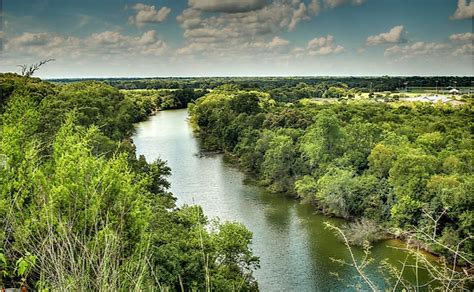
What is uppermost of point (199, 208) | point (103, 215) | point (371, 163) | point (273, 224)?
point (103, 215)

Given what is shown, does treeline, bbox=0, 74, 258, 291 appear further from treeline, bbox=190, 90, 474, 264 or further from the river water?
treeline, bbox=190, 90, 474, 264

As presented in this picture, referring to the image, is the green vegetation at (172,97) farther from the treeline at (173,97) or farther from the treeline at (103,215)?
the treeline at (103,215)

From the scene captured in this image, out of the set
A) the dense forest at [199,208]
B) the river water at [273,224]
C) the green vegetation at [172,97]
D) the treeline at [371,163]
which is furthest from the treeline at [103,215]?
the green vegetation at [172,97]

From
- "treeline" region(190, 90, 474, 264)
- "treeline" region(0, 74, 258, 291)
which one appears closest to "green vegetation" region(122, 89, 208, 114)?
"treeline" region(190, 90, 474, 264)

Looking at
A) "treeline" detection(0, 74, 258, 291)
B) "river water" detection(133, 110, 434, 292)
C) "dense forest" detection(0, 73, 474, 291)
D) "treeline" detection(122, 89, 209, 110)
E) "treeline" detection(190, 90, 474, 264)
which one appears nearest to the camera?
"treeline" detection(0, 74, 258, 291)

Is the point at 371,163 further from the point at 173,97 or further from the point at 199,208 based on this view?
the point at 173,97

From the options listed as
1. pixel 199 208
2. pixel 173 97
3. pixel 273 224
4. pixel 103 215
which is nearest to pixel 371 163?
pixel 273 224
